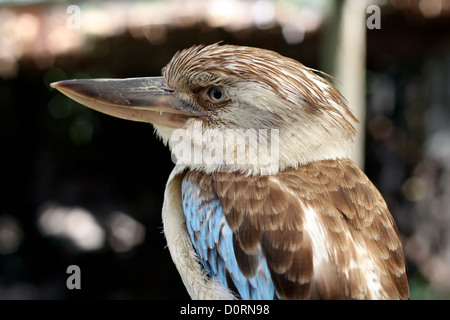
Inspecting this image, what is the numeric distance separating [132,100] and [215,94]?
332mm

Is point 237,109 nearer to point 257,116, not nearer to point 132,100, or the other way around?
point 257,116

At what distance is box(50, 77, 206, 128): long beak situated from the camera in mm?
1975

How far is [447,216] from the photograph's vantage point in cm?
553

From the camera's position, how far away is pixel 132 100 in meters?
2.01

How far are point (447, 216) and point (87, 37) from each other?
13.7 ft

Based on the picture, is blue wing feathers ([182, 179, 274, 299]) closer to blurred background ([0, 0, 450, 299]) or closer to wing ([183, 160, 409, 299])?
wing ([183, 160, 409, 299])

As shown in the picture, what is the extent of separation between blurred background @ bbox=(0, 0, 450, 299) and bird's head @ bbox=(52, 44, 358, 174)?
1.77 metres

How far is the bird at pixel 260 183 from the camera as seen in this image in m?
1.64

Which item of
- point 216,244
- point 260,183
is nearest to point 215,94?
point 260,183

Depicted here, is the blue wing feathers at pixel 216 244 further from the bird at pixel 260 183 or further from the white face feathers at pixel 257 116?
the white face feathers at pixel 257 116

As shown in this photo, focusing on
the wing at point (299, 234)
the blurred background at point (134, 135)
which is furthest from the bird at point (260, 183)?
the blurred background at point (134, 135)

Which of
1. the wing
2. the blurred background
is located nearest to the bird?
the wing

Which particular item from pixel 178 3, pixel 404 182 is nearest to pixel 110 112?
pixel 178 3
